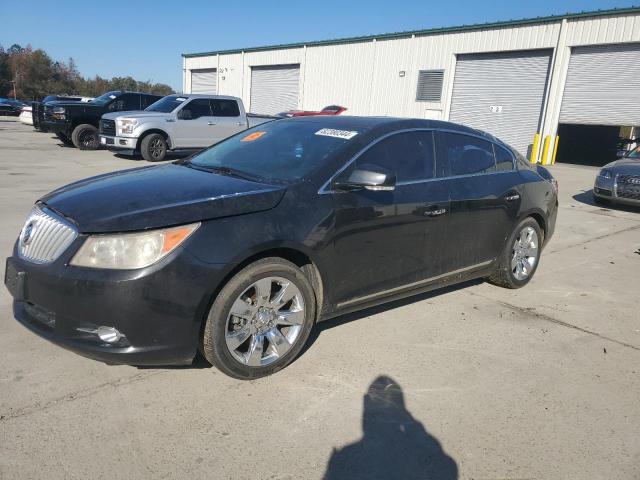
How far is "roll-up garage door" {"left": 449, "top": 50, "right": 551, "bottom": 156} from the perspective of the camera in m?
21.6

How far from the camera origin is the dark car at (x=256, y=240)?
2.74 m

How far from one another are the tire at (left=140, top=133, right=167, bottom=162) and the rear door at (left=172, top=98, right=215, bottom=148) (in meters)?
0.36

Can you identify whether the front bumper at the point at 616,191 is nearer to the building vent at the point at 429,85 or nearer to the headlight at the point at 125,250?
the headlight at the point at 125,250

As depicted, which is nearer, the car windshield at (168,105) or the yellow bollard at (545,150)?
the car windshield at (168,105)

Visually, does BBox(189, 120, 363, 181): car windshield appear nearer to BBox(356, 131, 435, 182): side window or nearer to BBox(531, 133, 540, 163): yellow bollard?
BBox(356, 131, 435, 182): side window

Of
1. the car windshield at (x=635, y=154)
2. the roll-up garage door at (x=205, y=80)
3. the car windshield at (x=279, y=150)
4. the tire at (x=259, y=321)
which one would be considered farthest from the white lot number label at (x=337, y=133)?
the roll-up garage door at (x=205, y=80)

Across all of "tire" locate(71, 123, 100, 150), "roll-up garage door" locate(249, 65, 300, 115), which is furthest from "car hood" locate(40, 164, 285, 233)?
"roll-up garage door" locate(249, 65, 300, 115)

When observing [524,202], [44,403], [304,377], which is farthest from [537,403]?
[44,403]

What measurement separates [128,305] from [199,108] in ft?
41.7

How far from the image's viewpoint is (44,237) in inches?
117

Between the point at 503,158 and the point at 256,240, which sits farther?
the point at 503,158

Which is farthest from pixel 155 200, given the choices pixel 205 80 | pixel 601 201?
pixel 205 80

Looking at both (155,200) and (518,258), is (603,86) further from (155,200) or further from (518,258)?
(155,200)

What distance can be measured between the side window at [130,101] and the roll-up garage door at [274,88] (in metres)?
18.2
